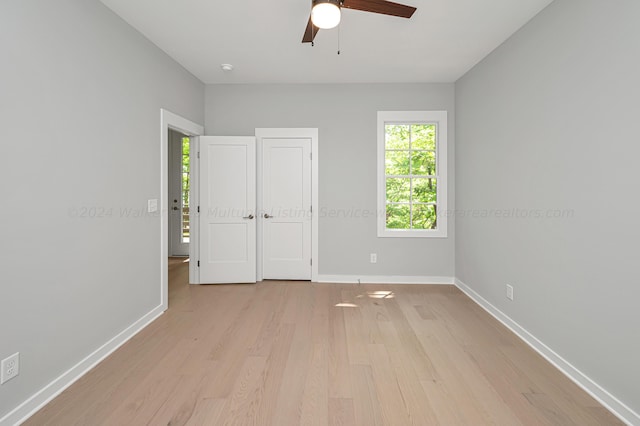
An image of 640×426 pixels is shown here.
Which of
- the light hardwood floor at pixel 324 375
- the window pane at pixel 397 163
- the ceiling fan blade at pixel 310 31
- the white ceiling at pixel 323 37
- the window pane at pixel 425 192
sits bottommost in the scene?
the light hardwood floor at pixel 324 375

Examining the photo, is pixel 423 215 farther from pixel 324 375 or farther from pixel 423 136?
pixel 324 375

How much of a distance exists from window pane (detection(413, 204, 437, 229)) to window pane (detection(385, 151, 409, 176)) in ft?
1.76

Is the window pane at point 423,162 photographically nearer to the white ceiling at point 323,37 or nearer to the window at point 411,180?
the window at point 411,180

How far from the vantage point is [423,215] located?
459 centimetres

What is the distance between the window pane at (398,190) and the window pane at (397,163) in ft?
0.37

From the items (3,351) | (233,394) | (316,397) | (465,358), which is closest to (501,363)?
(465,358)

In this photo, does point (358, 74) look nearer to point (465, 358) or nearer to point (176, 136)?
point (465, 358)

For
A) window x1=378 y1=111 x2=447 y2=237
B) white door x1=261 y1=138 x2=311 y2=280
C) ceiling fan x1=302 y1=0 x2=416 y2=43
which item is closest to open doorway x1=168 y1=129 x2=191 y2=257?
white door x1=261 y1=138 x2=311 y2=280

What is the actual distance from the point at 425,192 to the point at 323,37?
252cm

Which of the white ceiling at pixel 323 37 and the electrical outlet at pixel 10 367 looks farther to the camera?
the white ceiling at pixel 323 37

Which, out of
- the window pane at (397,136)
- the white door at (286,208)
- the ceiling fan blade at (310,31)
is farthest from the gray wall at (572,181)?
the white door at (286,208)

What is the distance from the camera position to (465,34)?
3.05 meters

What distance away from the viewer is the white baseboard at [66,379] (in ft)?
5.91

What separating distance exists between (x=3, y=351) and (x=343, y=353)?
2.12 meters
